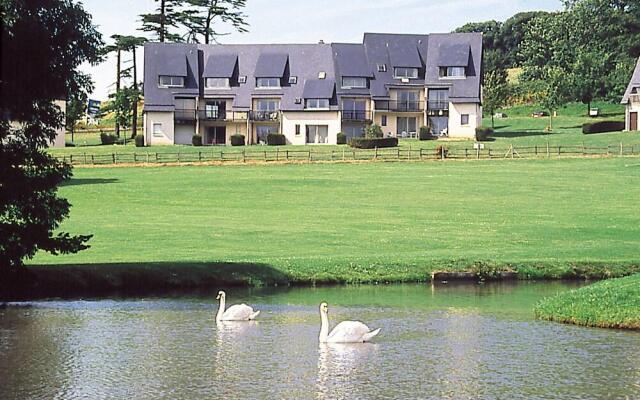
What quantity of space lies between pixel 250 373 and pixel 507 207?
133 ft

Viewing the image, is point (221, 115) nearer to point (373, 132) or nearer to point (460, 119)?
point (373, 132)

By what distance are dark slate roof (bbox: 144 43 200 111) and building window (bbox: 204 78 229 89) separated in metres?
1.14

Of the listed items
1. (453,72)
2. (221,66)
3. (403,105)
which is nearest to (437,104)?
(403,105)

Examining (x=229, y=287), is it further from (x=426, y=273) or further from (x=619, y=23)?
(x=619, y=23)

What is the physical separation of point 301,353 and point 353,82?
98.1m

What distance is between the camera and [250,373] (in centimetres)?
2291

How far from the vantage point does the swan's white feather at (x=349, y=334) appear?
85.6ft

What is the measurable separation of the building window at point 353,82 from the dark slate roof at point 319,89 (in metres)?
1.31

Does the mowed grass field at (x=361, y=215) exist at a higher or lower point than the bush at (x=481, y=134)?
lower

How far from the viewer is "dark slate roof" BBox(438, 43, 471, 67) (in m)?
121

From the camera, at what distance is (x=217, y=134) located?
12344 cm

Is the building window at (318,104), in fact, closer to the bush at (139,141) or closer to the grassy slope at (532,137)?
the grassy slope at (532,137)

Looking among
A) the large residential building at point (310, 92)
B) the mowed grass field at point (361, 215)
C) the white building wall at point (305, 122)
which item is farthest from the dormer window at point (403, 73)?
the mowed grass field at point (361, 215)

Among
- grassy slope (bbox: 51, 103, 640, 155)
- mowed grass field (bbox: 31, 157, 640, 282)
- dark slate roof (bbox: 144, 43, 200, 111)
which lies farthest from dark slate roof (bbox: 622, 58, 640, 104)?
dark slate roof (bbox: 144, 43, 200, 111)
